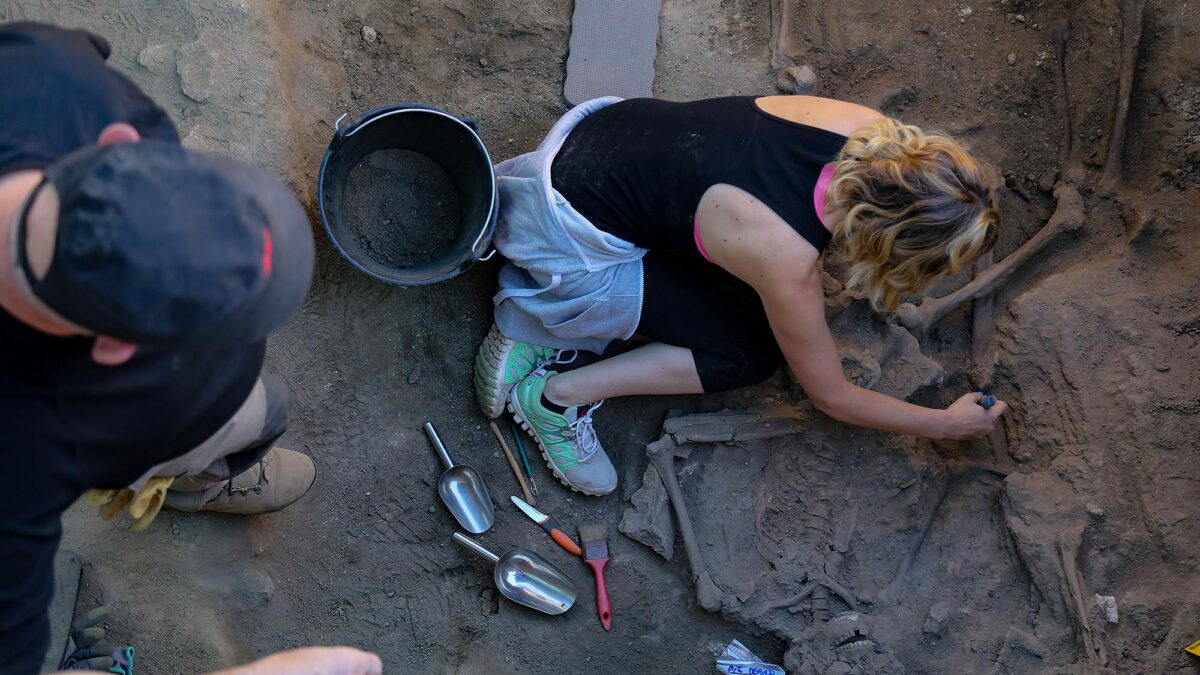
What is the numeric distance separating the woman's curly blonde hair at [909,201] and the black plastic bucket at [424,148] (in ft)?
3.48

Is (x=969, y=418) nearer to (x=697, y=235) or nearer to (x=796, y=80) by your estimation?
(x=697, y=235)

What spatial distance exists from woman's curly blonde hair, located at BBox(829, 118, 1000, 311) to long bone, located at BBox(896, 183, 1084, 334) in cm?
77

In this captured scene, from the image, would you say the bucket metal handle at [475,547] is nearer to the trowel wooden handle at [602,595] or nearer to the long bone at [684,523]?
the trowel wooden handle at [602,595]

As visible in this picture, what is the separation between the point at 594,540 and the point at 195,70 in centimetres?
192

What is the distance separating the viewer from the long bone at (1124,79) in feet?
9.82

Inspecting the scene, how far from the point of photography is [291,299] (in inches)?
54.2

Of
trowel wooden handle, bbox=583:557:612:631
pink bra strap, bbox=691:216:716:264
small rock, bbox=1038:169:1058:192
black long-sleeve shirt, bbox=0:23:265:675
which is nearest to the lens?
black long-sleeve shirt, bbox=0:23:265:675

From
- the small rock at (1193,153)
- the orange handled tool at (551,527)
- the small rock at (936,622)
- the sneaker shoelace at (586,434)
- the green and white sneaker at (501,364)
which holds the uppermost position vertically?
the small rock at (1193,153)

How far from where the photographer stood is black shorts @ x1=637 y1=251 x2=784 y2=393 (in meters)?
2.71

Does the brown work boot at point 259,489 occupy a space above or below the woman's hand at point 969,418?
below

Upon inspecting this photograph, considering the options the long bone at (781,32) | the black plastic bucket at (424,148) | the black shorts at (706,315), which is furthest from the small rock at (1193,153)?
the black plastic bucket at (424,148)

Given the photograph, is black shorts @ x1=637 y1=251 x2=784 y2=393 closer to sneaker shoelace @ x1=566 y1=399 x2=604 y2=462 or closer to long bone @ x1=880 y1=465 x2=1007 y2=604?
sneaker shoelace @ x1=566 y1=399 x2=604 y2=462

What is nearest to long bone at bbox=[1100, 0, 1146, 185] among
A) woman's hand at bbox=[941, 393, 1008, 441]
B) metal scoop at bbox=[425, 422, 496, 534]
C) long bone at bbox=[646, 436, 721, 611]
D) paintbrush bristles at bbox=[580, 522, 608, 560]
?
woman's hand at bbox=[941, 393, 1008, 441]

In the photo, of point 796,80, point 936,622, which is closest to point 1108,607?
point 936,622
